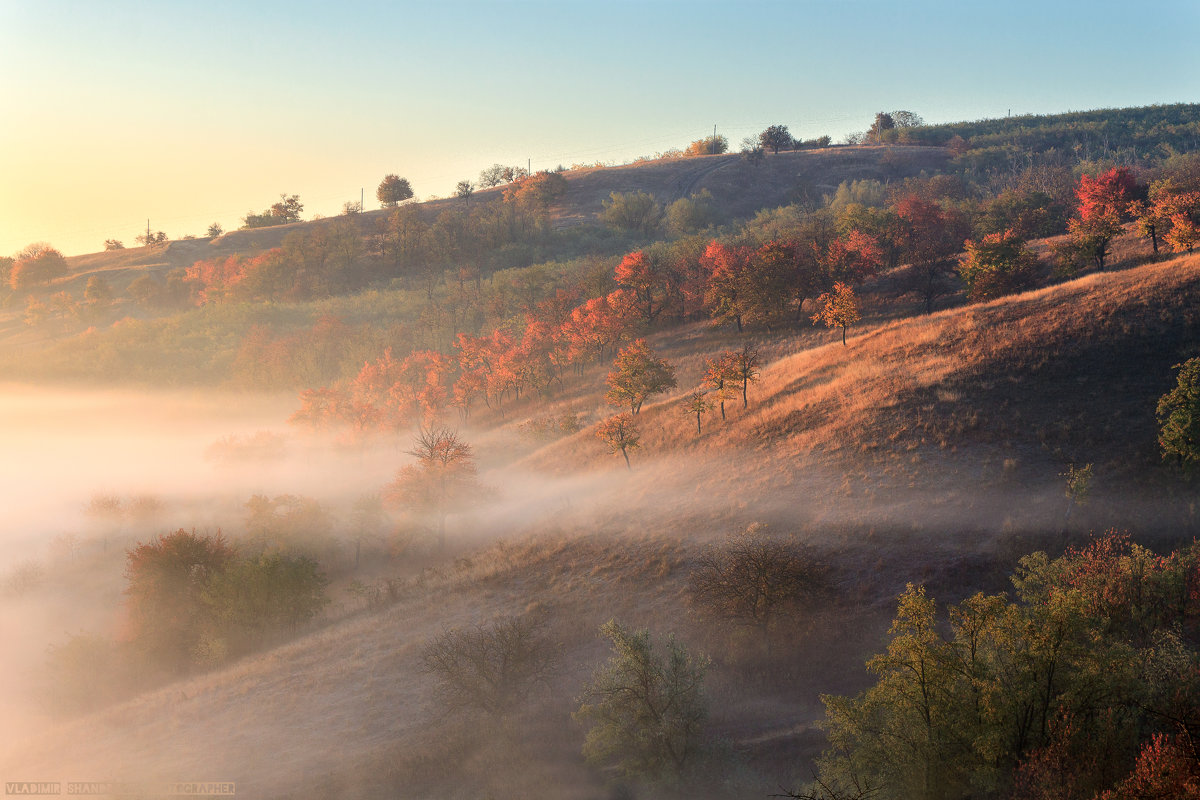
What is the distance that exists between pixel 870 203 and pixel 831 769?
15857cm

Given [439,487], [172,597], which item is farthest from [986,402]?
[172,597]

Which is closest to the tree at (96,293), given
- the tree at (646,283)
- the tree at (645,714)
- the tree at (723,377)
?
the tree at (646,283)

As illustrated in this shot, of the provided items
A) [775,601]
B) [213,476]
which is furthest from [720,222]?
[775,601]

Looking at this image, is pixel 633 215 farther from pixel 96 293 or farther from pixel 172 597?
pixel 172 597

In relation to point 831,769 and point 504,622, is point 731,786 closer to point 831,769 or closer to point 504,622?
point 831,769

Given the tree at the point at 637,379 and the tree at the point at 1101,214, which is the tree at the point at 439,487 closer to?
the tree at the point at 637,379

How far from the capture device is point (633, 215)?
17188 centimetres

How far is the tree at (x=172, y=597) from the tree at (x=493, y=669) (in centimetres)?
2423

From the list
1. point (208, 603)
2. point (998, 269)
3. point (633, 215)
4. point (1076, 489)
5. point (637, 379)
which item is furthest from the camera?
point (633, 215)

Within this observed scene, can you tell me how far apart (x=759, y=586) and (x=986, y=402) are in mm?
23629

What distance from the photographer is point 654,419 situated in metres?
64.1

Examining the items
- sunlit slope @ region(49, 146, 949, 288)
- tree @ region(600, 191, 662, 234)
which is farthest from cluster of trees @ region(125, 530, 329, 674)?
sunlit slope @ region(49, 146, 949, 288)

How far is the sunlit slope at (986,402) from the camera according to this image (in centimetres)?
3844

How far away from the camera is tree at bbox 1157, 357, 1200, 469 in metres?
33.4
